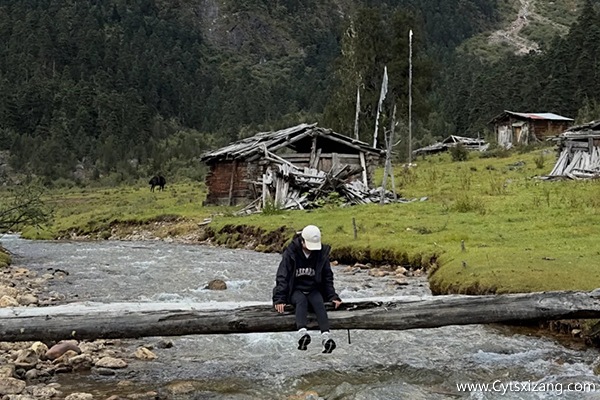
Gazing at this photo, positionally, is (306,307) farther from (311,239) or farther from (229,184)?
(229,184)

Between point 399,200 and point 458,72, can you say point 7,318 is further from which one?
point 458,72

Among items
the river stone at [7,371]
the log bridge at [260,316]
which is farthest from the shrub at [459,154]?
the river stone at [7,371]

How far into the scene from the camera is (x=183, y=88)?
153000 millimetres

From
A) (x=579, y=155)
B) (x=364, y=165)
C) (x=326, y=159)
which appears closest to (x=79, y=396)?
(x=326, y=159)

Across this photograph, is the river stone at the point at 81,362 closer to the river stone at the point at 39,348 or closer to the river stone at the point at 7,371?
the river stone at the point at 39,348

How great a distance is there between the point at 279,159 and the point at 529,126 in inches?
1524

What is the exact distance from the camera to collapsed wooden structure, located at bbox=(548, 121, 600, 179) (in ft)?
114

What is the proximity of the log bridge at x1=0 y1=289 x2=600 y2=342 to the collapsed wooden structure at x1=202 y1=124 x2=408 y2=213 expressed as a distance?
21655 mm

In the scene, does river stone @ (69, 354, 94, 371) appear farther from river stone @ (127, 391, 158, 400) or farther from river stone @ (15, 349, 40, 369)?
river stone @ (127, 391, 158, 400)

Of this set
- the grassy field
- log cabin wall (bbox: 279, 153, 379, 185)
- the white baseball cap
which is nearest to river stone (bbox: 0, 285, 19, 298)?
the white baseball cap

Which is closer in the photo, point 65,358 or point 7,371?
point 7,371

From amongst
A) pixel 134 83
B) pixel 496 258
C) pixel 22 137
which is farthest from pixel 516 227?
pixel 134 83

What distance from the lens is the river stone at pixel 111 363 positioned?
9438 millimetres

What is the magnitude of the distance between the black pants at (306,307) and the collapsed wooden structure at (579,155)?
2837 centimetres
